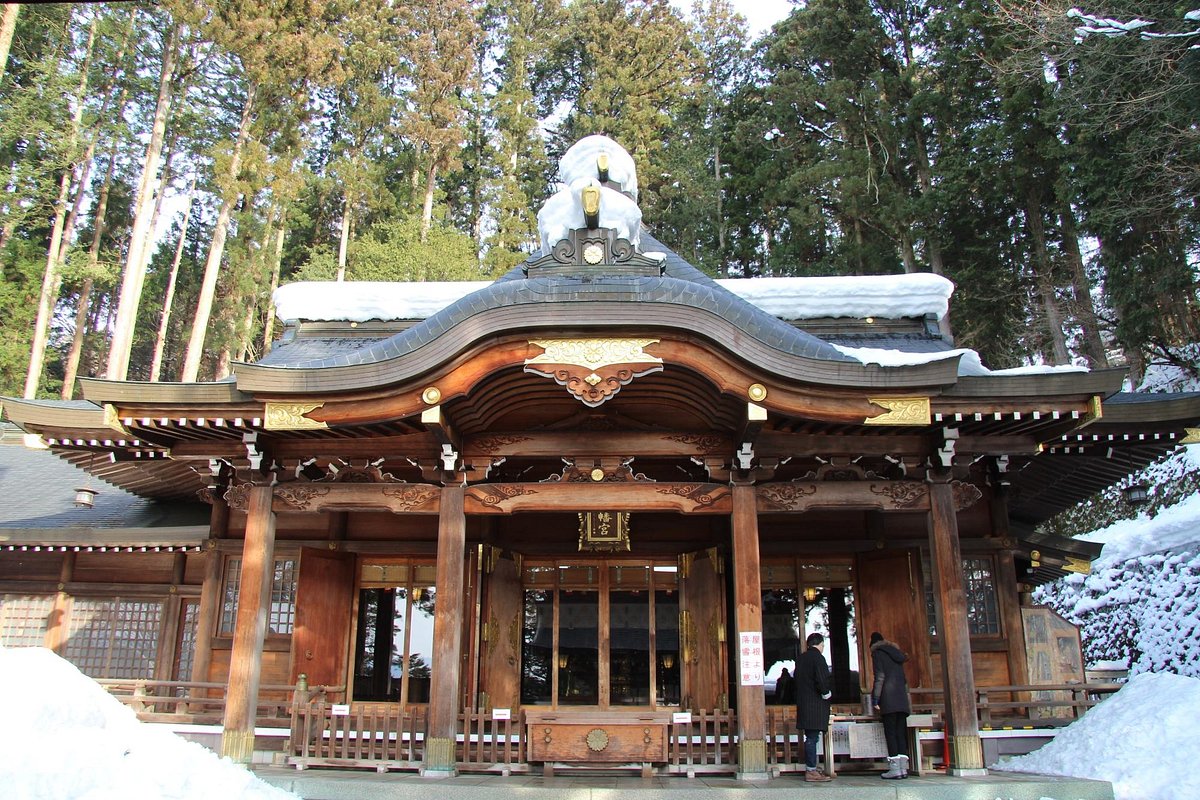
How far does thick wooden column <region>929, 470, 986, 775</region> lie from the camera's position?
8188 mm

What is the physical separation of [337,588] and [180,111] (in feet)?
70.6

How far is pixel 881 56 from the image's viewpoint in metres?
28.5

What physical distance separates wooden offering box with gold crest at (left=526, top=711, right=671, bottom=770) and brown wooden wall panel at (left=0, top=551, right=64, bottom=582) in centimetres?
936

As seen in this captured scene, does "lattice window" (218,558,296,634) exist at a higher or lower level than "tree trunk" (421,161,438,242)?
lower

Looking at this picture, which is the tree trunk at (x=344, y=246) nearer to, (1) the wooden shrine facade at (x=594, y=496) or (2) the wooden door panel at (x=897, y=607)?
(1) the wooden shrine facade at (x=594, y=496)

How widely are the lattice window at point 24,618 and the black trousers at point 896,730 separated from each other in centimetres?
1229

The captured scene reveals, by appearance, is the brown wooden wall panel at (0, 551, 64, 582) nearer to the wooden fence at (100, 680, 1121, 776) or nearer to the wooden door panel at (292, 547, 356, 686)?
the wooden fence at (100, 680, 1121, 776)

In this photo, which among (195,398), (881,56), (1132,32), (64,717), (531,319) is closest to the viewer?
(64,717)

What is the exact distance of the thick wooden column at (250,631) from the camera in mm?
8453

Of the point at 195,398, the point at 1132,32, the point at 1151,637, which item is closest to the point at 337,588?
the point at 195,398

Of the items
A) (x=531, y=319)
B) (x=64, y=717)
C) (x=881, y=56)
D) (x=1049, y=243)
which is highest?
(x=881, y=56)

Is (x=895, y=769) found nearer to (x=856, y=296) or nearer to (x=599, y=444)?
(x=599, y=444)

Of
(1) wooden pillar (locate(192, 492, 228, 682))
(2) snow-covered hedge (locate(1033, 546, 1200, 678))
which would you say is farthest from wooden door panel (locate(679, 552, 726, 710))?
(2) snow-covered hedge (locate(1033, 546, 1200, 678))

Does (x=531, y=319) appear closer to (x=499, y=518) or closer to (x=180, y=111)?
(x=499, y=518)
